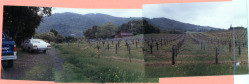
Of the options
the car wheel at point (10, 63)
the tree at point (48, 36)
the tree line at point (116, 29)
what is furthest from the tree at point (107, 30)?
the car wheel at point (10, 63)

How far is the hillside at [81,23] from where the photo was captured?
648cm

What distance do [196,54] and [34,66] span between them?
15.5 ft

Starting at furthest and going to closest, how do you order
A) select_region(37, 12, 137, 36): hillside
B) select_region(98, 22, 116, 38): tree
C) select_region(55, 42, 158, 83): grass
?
1. select_region(98, 22, 116, 38): tree
2. select_region(37, 12, 137, 36): hillside
3. select_region(55, 42, 158, 83): grass

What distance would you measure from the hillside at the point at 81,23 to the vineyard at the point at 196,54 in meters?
0.26

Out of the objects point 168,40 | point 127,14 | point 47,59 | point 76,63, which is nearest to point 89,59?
point 76,63

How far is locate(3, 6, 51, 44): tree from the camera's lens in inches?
263

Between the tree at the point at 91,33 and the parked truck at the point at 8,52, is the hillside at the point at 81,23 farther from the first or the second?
the parked truck at the point at 8,52

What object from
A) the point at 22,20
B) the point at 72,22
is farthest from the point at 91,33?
the point at 22,20

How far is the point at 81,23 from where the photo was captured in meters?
6.70

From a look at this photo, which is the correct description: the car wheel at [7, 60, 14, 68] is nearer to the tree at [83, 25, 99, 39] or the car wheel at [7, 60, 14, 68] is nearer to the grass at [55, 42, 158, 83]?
the grass at [55, 42, 158, 83]

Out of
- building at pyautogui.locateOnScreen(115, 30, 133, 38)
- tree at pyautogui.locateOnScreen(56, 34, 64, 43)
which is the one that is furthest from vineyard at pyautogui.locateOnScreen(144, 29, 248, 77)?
tree at pyautogui.locateOnScreen(56, 34, 64, 43)

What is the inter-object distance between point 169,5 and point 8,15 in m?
4.70

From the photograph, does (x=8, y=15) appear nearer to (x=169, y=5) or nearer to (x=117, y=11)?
(x=117, y=11)

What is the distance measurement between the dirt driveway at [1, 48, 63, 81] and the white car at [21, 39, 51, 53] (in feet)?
0.41
